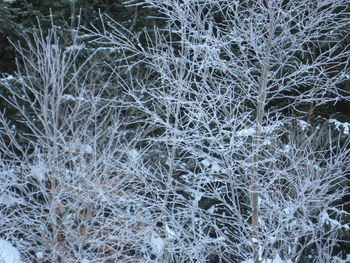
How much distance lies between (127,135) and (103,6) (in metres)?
4.73

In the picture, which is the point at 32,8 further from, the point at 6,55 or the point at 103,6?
the point at 103,6

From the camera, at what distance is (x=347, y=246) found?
11.8 meters

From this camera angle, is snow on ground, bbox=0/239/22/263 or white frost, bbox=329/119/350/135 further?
white frost, bbox=329/119/350/135

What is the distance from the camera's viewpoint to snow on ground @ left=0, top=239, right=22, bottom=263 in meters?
10.1

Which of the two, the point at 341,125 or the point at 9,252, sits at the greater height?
the point at 341,125

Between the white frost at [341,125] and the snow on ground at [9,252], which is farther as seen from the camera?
the white frost at [341,125]

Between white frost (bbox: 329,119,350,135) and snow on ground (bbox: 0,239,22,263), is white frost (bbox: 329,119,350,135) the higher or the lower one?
the higher one

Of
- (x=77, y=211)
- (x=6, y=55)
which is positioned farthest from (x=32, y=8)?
(x=77, y=211)

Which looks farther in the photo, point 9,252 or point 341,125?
point 341,125

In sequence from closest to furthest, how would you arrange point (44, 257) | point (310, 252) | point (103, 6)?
point (44, 257)
point (310, 252)
point (103, 6)

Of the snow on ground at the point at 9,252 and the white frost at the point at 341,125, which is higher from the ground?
the white frost at the point at 341,125

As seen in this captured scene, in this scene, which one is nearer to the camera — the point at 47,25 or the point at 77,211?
the point at 77,211

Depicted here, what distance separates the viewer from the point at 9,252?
10.3m

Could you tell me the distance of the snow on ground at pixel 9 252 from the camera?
1010 centimetres
